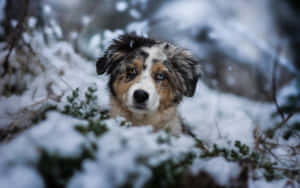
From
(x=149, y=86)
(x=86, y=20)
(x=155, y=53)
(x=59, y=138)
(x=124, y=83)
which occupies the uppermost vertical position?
(x=86, y=20)

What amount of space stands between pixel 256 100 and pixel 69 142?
876cm

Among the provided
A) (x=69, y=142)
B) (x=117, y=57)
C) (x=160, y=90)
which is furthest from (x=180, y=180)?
(x=117, y=57)

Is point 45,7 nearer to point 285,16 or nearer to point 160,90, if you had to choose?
point 160,90

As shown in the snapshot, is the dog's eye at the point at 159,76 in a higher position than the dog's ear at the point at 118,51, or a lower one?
lower

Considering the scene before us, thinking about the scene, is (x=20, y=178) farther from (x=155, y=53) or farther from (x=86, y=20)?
(x=86, y=20)

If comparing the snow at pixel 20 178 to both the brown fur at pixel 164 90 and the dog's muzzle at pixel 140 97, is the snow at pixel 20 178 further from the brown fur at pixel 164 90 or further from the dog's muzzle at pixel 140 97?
the brown fur at pixel 164 90

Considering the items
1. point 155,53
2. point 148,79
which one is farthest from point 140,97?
point 155,53

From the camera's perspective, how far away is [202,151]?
186 centimetres

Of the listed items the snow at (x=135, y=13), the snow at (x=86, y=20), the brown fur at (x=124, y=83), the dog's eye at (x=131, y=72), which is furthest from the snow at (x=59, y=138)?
the snow at (x=86, y=20)

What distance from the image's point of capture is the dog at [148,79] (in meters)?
2.68

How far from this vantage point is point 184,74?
3195 mm

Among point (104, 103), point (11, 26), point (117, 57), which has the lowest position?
point (104, 103)

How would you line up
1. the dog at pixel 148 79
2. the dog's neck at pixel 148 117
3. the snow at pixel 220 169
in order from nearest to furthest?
1. the snow at pixel 220 169
2. the dog at pixel 148 79
3. the dog's neck at pixel 148 117

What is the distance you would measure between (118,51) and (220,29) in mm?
6477
